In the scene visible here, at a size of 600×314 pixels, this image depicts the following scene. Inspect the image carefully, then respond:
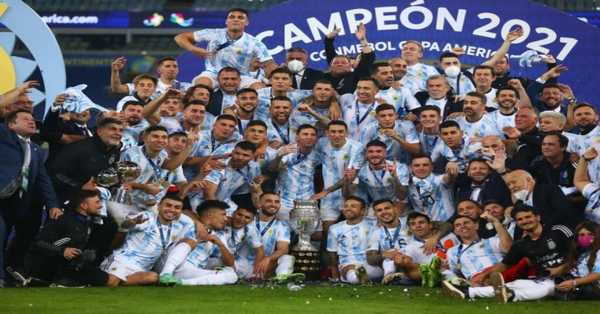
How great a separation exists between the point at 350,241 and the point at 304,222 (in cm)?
41

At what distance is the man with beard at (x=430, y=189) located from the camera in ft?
38.7

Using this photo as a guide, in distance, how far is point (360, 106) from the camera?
12.5 metres

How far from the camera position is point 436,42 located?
558 inches

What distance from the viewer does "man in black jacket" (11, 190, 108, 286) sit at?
10602 millimetres

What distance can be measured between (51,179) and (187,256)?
1374 mm

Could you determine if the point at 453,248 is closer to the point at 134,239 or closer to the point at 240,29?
the point at 134,239

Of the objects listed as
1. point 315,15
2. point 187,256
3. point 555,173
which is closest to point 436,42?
point 315,15

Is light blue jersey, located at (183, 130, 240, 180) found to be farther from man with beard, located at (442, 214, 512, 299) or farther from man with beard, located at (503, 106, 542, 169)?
man with beard, located at (503, 106, 542, 169)

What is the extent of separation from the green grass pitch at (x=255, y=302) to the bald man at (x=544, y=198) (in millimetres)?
1086

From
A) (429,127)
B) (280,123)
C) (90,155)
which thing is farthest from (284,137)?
(90,155)

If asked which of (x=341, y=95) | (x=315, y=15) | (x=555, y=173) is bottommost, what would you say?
(x=555, y=173)

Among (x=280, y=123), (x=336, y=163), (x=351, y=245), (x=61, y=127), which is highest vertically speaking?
(x=280, y=123)

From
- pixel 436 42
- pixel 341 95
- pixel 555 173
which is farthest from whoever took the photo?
pixel 436 42

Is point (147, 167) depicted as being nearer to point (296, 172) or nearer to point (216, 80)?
point (296, 172)
